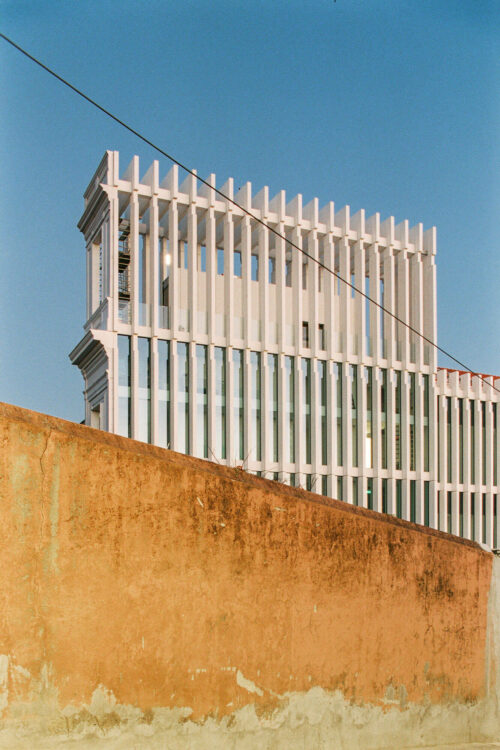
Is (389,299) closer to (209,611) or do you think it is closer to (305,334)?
(305,334)

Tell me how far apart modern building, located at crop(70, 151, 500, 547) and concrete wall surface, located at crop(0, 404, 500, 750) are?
61.3 feet

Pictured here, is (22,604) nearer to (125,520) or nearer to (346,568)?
(125,520)

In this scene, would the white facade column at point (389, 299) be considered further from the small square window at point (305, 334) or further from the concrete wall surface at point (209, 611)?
the concrete wall surface at point (209, 611)

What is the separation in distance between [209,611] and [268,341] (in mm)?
23169

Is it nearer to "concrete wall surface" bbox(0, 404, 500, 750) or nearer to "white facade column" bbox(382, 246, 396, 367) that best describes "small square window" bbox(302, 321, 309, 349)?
"white facade column" bbox(382, 246, 396, 367)

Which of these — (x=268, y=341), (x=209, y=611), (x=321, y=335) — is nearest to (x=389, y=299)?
(x=321, y=335)

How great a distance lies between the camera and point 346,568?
5.41m

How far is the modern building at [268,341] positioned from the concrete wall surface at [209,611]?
1868cm

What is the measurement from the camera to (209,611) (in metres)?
4.75

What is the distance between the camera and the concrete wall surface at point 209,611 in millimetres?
4184

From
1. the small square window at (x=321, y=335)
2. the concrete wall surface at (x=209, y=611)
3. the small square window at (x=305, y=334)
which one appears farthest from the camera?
the small square window at (x=321, y=335)

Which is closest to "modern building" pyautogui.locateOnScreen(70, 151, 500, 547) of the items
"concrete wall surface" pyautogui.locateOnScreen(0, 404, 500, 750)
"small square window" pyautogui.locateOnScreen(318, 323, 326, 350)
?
"small square window" pyautogui.locateOnScreen(318, 323, 326, 350)

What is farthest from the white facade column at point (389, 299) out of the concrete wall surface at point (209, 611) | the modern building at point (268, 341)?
the concrete wall surface at point (209, 611)

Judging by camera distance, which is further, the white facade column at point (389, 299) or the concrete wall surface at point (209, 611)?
the white facade column at point (389, 299)
